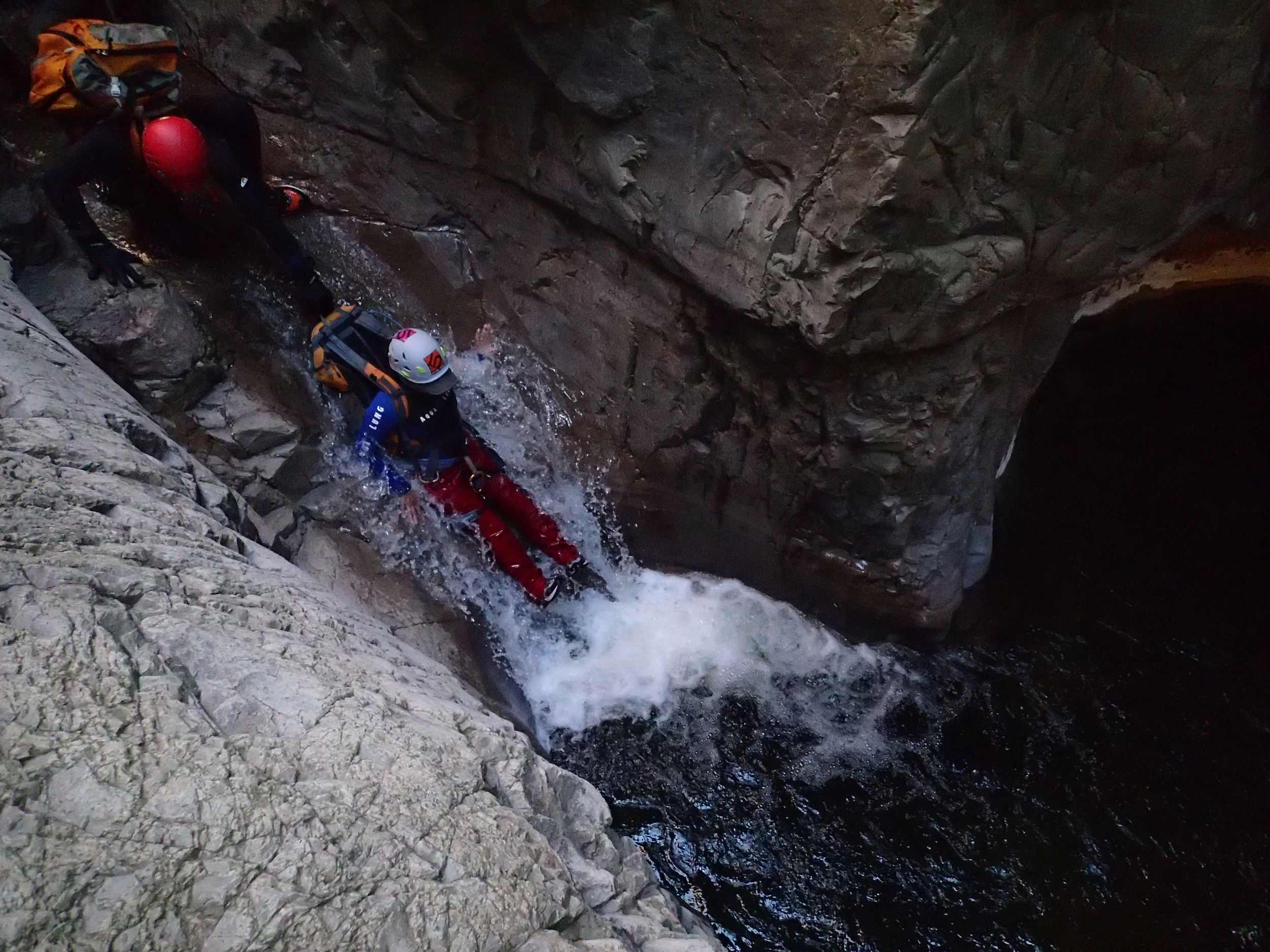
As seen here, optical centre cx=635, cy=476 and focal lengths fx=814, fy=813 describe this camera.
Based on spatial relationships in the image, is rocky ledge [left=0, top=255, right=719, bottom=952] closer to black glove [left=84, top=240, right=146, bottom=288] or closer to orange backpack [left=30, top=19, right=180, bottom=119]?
black glove [left=84, top=240, right=146, bottom=288]

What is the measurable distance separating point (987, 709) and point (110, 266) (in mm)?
4808

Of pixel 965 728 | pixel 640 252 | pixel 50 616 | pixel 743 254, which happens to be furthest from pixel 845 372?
pixel 50 616

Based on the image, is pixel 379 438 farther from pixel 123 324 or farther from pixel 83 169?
pixel 83 169

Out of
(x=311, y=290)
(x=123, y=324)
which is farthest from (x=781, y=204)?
(x=123, y=324)

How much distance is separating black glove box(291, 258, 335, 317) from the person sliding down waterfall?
200mm

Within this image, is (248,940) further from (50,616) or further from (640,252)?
(640,252)

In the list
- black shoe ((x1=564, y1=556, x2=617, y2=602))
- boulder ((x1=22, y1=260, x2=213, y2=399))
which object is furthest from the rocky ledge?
black shoe ((x1=564, y1=556, x2=617, y2=602))

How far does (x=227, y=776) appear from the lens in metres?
1.66

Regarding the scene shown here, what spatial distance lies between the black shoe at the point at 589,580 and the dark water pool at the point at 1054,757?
0.83m

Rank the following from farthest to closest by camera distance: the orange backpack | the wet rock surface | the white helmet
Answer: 1. the white helmet
2. the orange backpack
3. the wet rock surface

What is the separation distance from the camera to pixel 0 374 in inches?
104

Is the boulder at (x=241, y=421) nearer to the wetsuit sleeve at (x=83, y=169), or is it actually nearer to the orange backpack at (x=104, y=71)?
the wetsuit sleeve at (x=83, y=169)

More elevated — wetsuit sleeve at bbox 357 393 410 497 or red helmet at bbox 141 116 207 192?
red helmet at bbox 141 116 207 192

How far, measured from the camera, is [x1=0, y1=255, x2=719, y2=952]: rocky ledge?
146 centimetres
